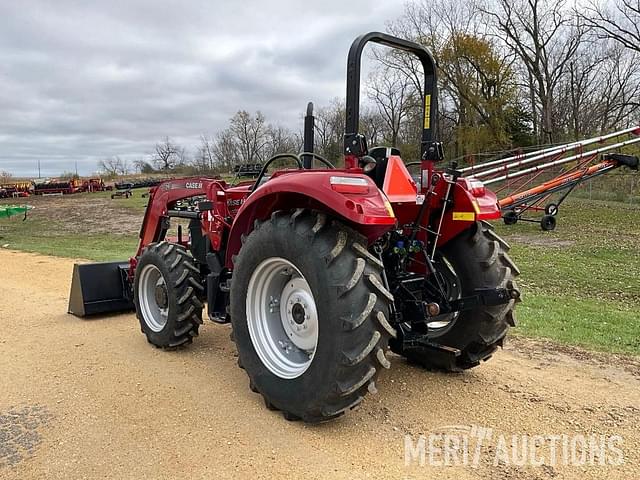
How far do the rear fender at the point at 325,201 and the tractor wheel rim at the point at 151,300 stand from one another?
1783mm

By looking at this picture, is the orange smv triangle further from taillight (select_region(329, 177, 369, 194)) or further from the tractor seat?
taillight (select_region(329, 177, 369, 194))

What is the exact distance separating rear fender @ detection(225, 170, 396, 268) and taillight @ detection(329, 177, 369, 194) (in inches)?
0.8

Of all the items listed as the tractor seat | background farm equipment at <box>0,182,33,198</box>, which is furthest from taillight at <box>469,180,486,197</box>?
background farm equipment at <box>0,182,33,198</box>

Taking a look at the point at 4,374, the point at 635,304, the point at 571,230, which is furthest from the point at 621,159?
the point at 4,374

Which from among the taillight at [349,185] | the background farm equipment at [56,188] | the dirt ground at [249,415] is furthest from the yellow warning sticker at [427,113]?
the background farm equipment at [56,188]

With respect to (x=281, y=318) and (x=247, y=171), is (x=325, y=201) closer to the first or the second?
(x=281, y=318)

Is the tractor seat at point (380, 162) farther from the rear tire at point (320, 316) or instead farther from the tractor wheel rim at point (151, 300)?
the tractor wheel rim at point (151, 300)

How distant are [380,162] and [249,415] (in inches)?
78.2

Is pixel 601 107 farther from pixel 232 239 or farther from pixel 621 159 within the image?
pixel 232 239

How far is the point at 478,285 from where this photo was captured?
13.7ft

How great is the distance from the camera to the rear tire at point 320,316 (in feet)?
10.5

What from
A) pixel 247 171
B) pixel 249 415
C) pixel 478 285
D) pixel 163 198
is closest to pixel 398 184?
pixel 478 285

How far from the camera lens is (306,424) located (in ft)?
11.7

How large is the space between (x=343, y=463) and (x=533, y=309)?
483cm
